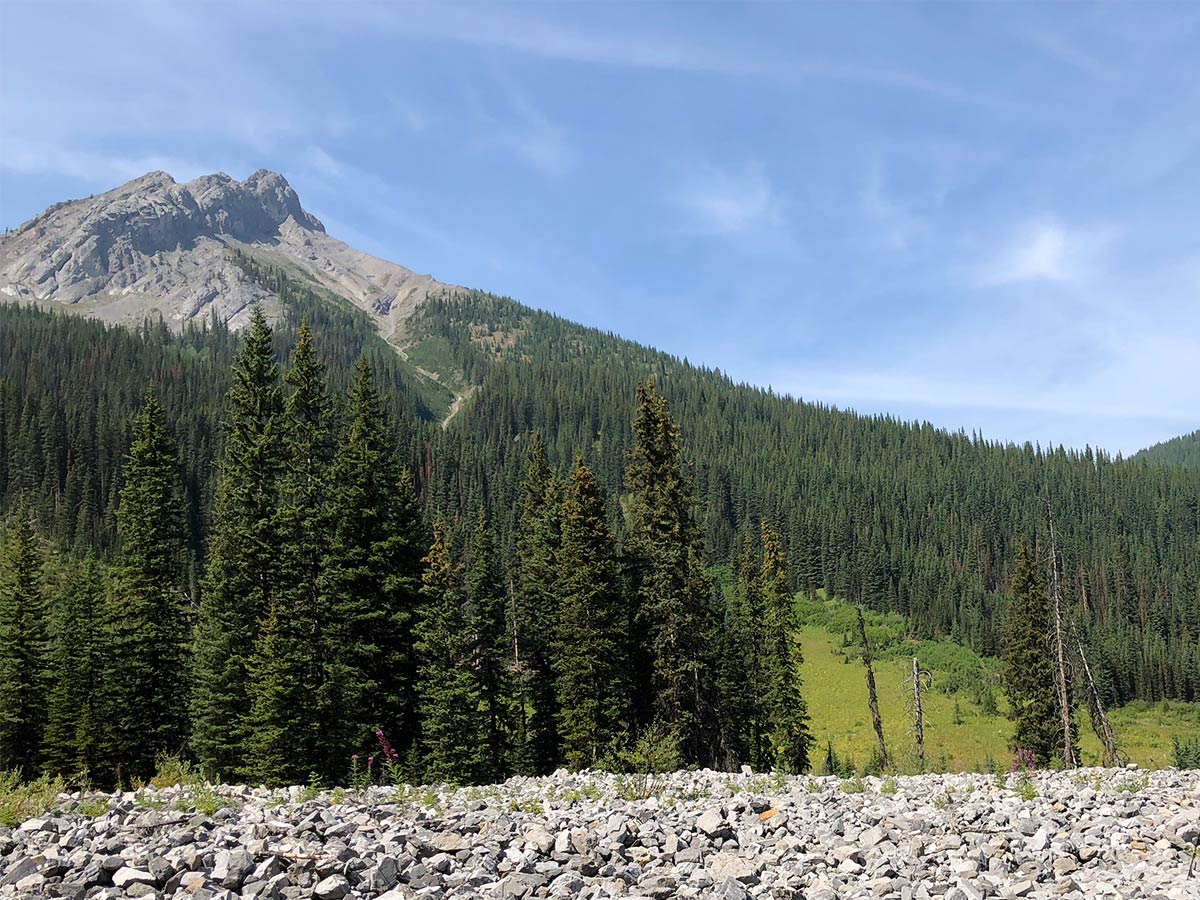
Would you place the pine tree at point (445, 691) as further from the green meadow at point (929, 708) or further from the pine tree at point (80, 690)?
the green meadow at point (929, 708)

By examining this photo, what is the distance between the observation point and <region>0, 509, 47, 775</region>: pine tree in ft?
102

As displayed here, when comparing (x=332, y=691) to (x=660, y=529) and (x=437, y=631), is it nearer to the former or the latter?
(x=437, y=631)

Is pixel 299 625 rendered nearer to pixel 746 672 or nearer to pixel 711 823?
pixel 711 823

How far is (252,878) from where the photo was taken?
24.1 feet

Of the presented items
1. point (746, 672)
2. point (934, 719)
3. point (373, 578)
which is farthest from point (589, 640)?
point (934, 719)

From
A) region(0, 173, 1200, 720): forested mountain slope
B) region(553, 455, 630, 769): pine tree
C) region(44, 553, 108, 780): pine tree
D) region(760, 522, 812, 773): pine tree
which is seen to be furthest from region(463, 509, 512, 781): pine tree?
region(0, 173, 1200, 720): forested mountain slope

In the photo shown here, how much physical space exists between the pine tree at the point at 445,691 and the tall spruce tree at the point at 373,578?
0.88 meters

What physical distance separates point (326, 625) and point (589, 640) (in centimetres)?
1062

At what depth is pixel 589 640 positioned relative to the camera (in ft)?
100

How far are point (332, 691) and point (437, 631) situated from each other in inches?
162

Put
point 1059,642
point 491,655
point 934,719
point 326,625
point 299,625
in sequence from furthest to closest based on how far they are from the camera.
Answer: point 934,719
point 491,655
point 1059,642
point 326,625
point 299,625

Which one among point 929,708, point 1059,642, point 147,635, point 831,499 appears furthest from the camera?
point 831,499

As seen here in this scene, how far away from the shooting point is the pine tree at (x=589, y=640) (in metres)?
30.2

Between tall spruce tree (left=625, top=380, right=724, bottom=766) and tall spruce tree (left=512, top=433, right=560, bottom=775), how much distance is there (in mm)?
6097
